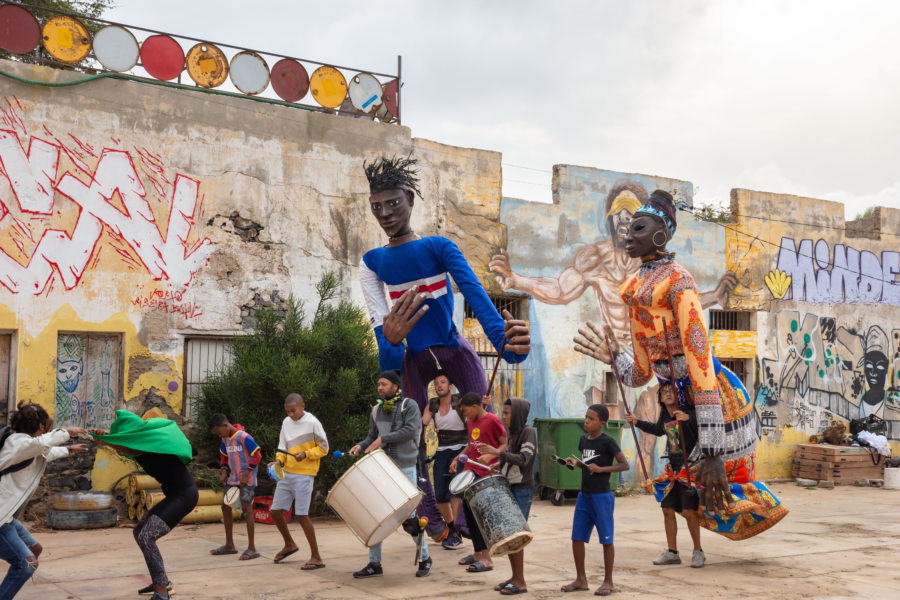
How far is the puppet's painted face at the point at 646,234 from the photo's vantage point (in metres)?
7.46

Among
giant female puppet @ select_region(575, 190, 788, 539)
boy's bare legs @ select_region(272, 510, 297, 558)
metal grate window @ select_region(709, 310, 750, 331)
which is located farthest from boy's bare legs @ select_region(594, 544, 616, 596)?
metal grate window @ select_region(709, 310, 750, 331)

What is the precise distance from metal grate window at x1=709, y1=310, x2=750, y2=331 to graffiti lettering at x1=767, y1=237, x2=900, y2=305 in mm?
743

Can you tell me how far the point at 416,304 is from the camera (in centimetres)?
617

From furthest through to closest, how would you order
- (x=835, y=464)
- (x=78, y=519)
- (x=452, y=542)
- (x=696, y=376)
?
(x=835, y=464)
(x=78, y=519)
(x=452, y=542)
(x=696, y=376)

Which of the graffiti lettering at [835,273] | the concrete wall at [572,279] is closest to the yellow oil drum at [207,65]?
the concrete wall at [572,279]

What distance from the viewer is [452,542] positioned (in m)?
8.69

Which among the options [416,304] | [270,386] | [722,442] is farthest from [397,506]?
[270,386]

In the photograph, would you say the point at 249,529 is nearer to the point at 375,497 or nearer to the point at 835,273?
the point at 375,497

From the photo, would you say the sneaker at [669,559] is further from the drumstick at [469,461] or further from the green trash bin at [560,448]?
the green trash bin at [560,448]

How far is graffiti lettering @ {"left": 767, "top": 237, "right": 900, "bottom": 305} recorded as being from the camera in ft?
54.1

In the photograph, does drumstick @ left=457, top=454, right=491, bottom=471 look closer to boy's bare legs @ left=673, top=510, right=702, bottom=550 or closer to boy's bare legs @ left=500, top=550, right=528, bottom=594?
boy's bare legs @ left=500, top=550, right=528, bottom=594

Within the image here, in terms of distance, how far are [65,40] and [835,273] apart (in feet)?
44.7

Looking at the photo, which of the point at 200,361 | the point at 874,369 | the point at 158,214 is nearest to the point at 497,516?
the point at 200,361

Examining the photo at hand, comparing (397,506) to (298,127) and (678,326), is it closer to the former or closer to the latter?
(678,326)
